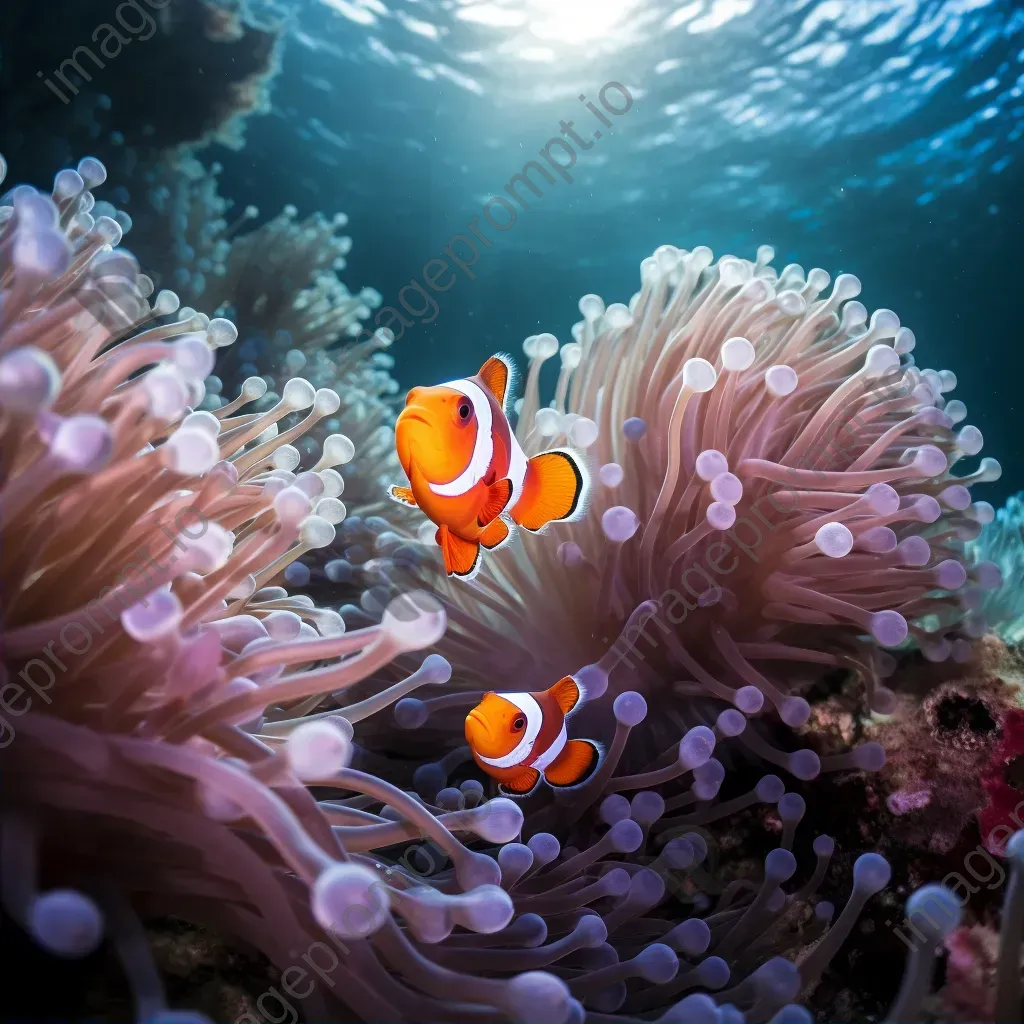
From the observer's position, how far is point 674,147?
11453mm

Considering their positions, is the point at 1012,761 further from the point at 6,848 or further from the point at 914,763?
the point at 6,848

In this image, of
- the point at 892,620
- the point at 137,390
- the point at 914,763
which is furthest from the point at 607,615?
the point at 137,390

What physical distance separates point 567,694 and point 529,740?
0.13m

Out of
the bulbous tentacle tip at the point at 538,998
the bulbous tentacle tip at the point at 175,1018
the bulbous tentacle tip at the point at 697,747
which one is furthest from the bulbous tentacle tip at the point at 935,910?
the bulbous tentacle tip at the point at 175,1018

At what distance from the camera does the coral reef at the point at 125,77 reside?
3432 mm

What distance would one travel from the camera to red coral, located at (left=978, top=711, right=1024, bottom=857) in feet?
4.45

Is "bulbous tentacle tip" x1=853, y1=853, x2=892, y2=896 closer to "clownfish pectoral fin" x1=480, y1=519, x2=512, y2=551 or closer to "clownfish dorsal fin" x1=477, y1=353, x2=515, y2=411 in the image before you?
"clownfish pectoral fin" x1=480, y1=519, x2=512, y2=551

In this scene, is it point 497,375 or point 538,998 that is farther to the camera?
point 497,375

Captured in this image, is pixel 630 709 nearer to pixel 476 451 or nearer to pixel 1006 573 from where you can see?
pixel 476 451

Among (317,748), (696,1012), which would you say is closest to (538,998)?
(696,1012)

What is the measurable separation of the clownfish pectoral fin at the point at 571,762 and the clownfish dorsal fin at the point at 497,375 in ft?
2.08

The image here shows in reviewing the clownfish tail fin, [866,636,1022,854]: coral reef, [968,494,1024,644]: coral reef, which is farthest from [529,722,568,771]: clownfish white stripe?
[968,494,1024,644]: coral reef

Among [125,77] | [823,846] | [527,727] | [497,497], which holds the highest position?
[125,77]

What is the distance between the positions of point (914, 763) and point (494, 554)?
1.03m
